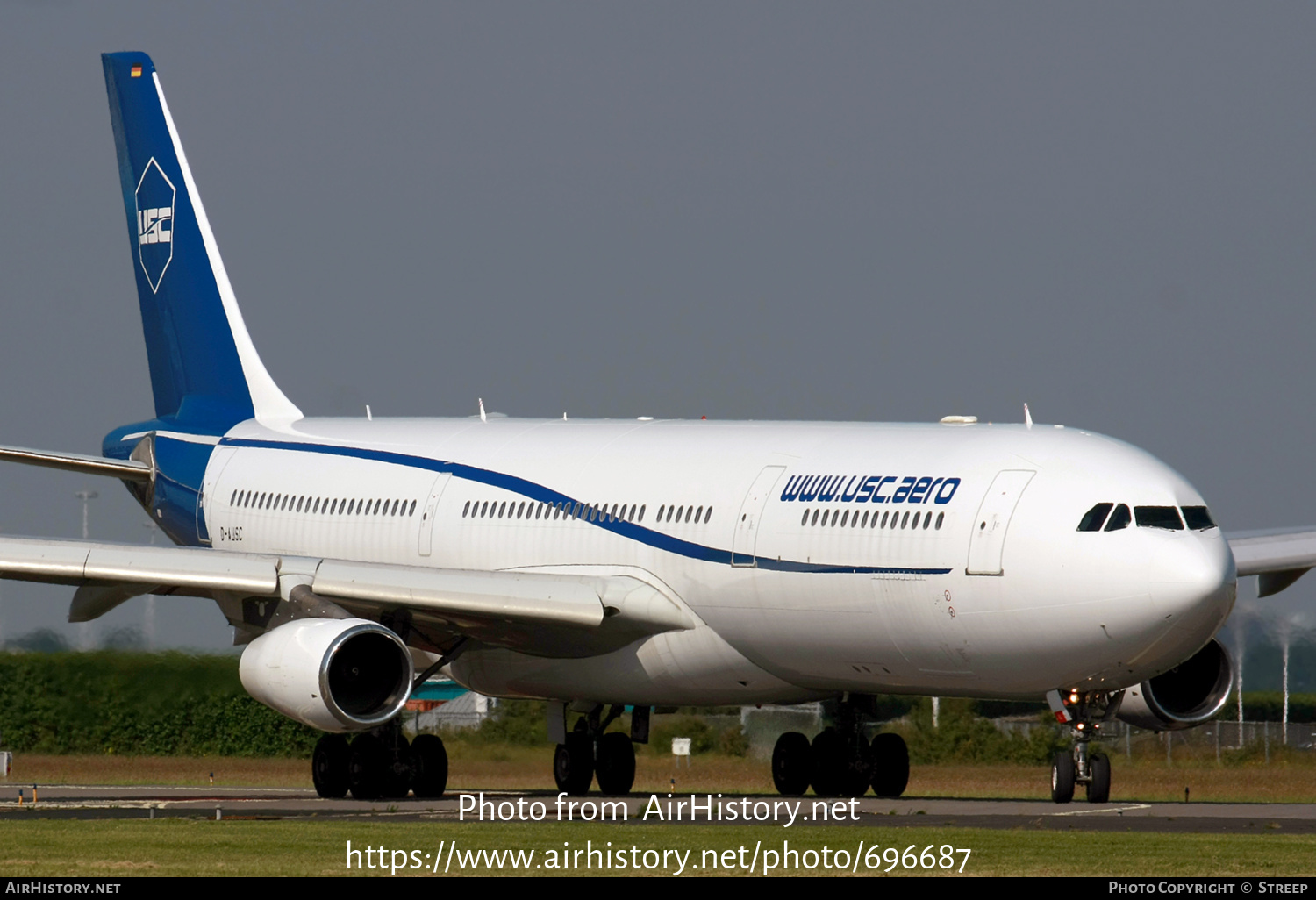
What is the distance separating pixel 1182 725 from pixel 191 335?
16.9 meters

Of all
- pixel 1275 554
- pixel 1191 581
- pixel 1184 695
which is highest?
pixel 1275 554

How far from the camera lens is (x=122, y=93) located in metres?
37.3

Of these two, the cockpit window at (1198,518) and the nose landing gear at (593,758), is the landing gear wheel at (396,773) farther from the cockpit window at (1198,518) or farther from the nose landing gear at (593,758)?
the cockpit window at (1198,518)

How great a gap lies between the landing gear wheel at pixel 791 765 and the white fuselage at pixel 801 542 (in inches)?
91.9

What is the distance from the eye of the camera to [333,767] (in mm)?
28688

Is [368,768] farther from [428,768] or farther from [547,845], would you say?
[547,845]

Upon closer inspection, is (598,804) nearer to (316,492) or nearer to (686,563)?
(686,563)

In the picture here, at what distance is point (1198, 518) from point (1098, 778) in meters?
2.92

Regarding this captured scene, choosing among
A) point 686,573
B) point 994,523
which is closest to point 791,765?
point 686,573

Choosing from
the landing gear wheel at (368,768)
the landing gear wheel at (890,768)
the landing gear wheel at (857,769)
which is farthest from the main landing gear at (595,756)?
the landing gear wheel at (890,768)

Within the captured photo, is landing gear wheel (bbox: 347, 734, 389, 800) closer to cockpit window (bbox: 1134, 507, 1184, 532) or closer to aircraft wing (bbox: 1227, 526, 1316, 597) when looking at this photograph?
cockpit window (bbox: 1134, 507, 1184, 532)

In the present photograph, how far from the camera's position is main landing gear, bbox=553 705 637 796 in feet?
98.7

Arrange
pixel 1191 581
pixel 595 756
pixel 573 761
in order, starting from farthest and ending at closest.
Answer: pixel 595 756
pixel 573 761
pixel 1191 581

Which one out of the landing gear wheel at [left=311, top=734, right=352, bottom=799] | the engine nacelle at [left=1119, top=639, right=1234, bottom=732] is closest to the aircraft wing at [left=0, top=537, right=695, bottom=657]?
the landing gear wheel at [left=311, top=734, right=352, bottom=799]
